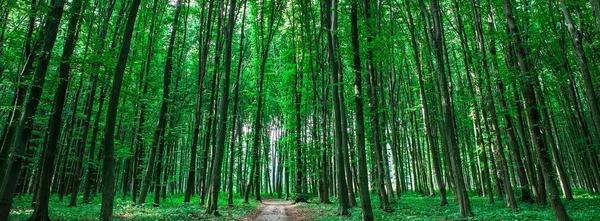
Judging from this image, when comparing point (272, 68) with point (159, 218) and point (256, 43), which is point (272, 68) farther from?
point (159, 218)

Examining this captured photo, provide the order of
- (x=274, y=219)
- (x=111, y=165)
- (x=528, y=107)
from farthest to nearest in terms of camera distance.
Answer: (x=274, y=219) → (x=528, y=107) → (x=111, y=165)

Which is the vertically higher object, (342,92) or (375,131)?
(342,92)

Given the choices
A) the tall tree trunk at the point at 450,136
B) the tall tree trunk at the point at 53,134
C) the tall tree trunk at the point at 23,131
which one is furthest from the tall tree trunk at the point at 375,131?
the tall tree trunk at the point at 23,131

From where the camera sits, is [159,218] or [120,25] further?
[120,25]

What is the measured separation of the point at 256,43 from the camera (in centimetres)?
1859

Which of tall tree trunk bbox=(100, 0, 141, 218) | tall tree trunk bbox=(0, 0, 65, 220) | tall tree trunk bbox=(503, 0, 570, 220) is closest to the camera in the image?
tall tree trunk bbox=(100, 0, 141, 218)

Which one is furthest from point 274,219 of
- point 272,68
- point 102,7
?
point 272,68

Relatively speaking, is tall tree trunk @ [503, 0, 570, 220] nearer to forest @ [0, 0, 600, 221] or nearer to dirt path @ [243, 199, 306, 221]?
forest @ [0, 0, 600, 221]

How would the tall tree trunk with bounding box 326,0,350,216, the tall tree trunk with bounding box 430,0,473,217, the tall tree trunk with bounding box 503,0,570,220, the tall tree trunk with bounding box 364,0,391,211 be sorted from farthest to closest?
1. the tall tree trunk with bounding box 364,0,391,211
2. the tall tree trunk with bounding box 326,0,350,216
3. the tall tree trunk with bounding box 430,0,473,217
4. the tall tree trunk with bounding box 503,0,570,220

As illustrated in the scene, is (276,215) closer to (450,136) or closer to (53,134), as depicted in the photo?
(450,136)

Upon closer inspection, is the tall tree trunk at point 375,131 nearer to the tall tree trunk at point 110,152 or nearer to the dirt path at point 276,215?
the dirt path at point 276,215

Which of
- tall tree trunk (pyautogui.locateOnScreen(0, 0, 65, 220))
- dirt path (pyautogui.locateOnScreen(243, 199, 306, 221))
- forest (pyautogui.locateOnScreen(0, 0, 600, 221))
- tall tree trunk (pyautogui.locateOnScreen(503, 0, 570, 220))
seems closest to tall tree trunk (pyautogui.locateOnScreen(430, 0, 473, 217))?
forest (pyautogui.locateOnScreen(0, 0, 600, 221))

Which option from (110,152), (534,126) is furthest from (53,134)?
(534,126)

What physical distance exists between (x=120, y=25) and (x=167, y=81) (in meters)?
3.35
